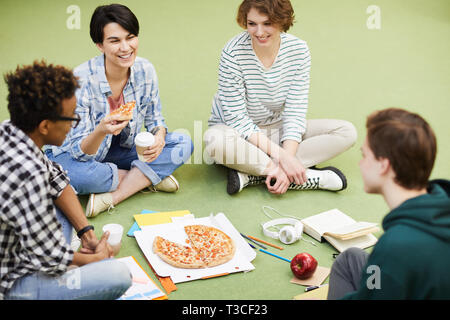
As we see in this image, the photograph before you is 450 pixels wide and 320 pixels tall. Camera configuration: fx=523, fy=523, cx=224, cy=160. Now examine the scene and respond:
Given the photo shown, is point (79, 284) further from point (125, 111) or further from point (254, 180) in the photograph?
point (254, 180)

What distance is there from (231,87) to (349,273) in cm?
146

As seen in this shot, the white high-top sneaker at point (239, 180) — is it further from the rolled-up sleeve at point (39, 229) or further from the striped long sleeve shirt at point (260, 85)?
the rolled-up sleeve at point (39, 229)

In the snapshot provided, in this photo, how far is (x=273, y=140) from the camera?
3242mm

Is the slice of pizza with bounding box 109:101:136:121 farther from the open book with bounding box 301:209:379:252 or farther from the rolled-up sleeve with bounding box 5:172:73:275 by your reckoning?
the open book with bounding box 301:209:379:252

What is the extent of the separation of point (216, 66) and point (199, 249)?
2500 mm

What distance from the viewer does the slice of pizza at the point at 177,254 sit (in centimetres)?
236

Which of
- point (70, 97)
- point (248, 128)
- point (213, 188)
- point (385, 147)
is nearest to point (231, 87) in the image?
point (248, 128)

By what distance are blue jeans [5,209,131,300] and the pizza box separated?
1.31 feet

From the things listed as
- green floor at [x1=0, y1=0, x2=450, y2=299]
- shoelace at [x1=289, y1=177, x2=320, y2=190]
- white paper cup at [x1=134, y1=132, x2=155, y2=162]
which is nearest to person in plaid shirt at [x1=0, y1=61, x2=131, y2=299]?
green floor at [x1=0, y1=0, x2=450, y2=299]
